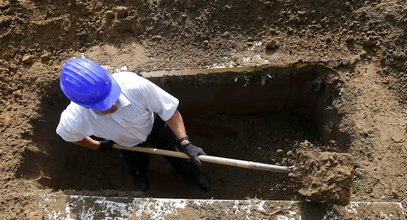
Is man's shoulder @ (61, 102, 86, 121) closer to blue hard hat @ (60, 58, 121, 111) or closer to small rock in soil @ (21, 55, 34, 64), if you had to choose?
blue hard hat @ (60, 58, 121, 111)

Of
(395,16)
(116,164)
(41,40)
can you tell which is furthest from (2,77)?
(395,16)

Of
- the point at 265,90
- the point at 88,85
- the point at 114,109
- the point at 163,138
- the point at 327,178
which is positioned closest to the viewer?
the point at 88,85

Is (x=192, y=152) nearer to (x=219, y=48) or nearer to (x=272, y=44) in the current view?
(x=219, y=48)

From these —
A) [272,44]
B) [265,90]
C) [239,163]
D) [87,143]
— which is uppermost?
[272,44]

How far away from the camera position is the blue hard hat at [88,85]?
2324 mm

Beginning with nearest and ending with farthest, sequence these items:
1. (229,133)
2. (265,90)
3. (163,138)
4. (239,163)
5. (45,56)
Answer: (239,163)
(163,138)
(265,90)
(45,56)
(229,133)

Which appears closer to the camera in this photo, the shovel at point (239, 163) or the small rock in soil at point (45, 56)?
the shovel at point (239, 163)

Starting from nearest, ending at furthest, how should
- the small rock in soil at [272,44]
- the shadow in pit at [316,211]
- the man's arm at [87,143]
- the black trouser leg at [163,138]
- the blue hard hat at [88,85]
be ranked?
1. the blue hard hat at [88,85]
2. the shadow in pit at [316,211]
3. the man's arm at [87,143]
4. the black trouser leg at [163,138]
5. the small rock in soil at [272,44]

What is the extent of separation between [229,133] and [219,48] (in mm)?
1095

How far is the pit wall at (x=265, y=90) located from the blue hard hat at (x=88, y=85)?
1.19 meters

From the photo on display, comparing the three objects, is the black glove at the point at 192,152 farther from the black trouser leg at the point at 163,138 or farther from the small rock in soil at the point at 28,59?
the small rock in soil at the point at 28,59

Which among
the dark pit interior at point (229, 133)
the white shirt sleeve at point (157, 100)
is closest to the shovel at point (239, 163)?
the white shirt sleeve at point (157, 100)

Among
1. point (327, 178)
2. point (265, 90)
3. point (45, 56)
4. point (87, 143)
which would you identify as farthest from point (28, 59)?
point (327, 178)

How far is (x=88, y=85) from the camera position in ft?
7.62
